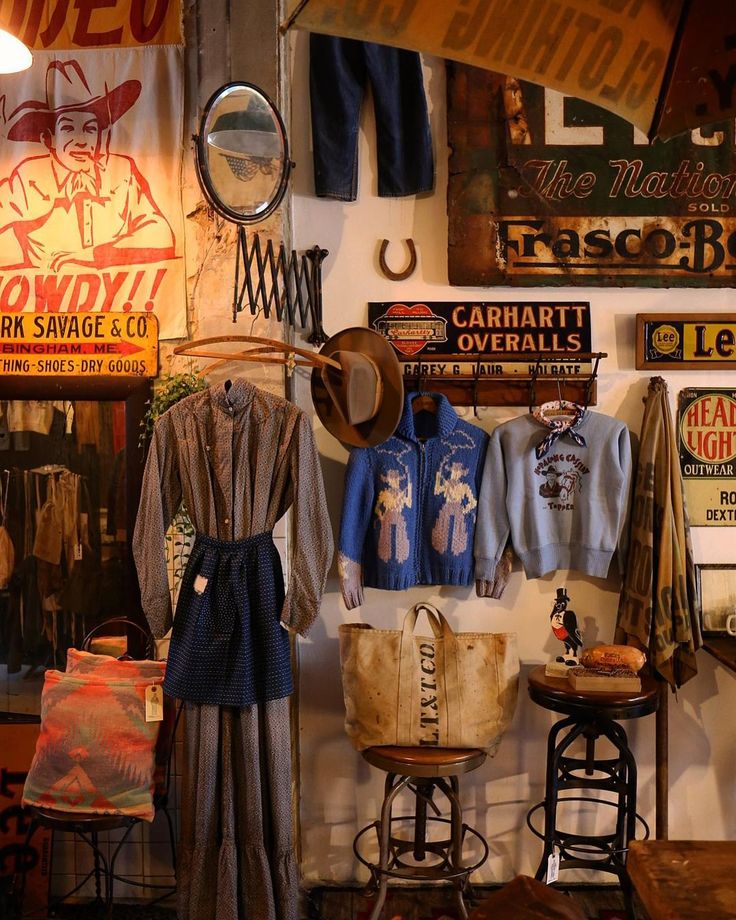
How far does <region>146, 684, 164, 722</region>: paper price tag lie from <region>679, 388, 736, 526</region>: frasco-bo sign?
220cm

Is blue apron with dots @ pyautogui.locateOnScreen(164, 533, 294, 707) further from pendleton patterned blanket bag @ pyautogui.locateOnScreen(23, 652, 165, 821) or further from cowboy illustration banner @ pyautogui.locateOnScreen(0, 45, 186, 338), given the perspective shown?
cowboy illustration banner @ pyautogui.locateOnScreen(0, 45, 186, 338)

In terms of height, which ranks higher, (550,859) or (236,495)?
(236,495)

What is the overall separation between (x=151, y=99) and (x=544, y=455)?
2.08 m

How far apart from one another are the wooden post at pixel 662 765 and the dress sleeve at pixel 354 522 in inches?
49.8

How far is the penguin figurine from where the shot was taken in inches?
124

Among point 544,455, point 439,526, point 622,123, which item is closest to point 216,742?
point 439,526

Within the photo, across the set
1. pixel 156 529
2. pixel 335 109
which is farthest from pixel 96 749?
pixel 335 109

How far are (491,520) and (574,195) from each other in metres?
1.37

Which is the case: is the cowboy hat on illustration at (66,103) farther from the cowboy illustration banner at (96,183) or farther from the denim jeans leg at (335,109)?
the denim jeans leg at (335,109)

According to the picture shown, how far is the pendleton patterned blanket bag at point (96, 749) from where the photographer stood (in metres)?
2.84

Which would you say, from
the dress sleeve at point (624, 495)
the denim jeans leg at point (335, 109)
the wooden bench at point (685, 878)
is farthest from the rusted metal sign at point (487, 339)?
the wooden bench at point (685, 878)

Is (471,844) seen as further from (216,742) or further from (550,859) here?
(216,742)

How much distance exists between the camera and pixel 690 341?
345cm

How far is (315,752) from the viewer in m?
3.49
